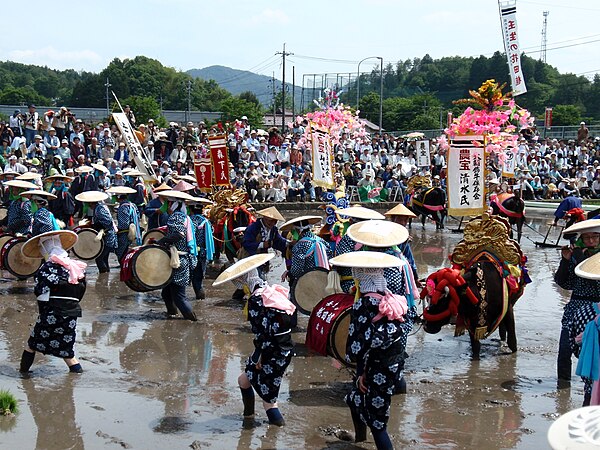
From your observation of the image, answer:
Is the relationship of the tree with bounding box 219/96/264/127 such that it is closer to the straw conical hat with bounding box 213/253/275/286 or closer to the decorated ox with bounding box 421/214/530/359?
the decorated ox with bounding box 421/214/530/359

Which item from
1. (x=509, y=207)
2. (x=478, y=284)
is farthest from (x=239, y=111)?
(x=478, y=284)

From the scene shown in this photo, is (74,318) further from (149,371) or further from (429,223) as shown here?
(429,223)

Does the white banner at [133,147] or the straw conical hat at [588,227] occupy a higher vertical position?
the white banner at [133,147]

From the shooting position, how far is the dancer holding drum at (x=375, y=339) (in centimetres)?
632

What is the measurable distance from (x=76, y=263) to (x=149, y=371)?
140 centimetres

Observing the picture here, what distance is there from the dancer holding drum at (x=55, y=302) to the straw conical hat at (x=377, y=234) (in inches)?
116

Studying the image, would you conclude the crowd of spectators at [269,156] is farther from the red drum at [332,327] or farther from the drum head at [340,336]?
the drum head at [340,336]

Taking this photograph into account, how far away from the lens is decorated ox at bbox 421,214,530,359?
9.09 m

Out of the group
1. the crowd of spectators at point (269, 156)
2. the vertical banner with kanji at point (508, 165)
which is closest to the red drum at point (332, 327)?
the crowd of spectators at point (269, 156)

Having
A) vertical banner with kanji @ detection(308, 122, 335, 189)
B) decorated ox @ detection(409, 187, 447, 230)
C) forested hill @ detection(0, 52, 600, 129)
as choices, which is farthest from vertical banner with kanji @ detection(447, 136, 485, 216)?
forested hill @ detection(0, 52, 600, 129)

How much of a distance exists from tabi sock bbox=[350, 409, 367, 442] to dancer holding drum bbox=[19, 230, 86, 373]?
324 cm

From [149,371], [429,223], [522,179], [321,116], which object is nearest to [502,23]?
[522,179]

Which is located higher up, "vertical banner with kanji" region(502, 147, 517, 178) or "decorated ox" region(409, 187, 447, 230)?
"vertical banner with kanji" region(502, 147, 517, 178)

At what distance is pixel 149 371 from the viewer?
8.87m
